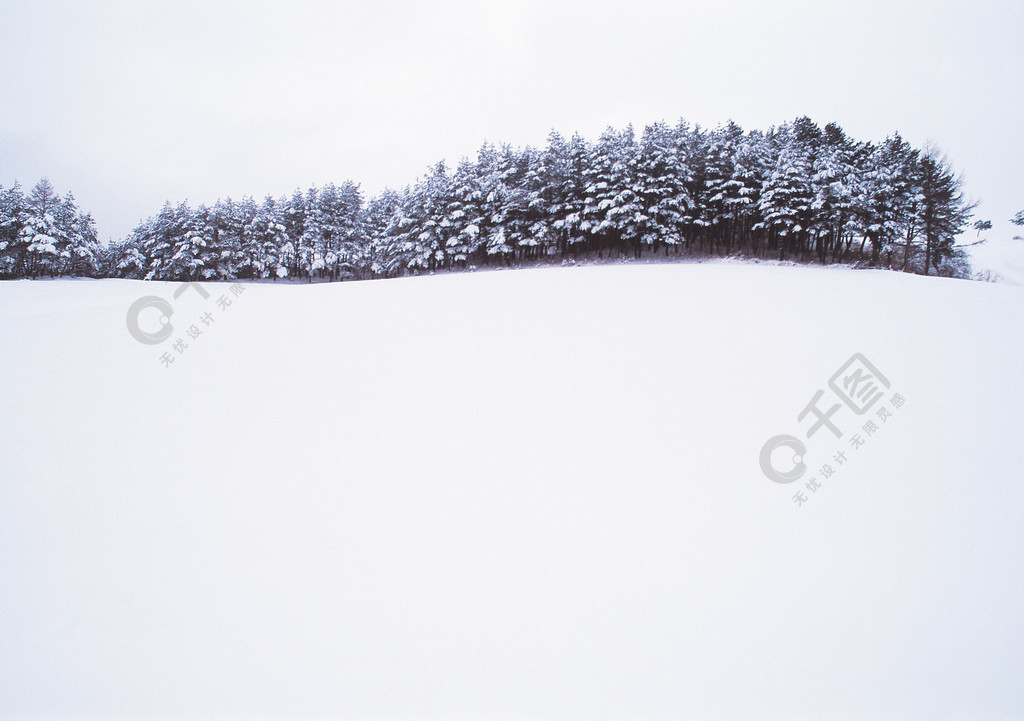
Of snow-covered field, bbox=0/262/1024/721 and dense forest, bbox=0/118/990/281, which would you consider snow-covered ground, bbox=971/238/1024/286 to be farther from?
snow-covered field, bbox=0/262/1024/721

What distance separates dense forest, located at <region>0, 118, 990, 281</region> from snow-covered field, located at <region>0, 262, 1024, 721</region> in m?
22.6

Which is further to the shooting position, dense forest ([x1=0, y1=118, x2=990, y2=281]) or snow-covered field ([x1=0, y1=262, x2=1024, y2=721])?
dense forest ([x1=0, y1=118, x2=990, y2=281])

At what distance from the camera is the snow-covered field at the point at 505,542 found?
8.00ft

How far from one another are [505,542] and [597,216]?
93.4 ft

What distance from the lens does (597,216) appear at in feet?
95.1

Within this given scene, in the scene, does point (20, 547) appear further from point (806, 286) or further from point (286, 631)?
point (806, 286)

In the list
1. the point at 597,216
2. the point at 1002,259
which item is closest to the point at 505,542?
the point at 597,216

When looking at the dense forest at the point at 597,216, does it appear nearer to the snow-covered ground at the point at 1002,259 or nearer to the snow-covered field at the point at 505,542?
the snow-covered ground at the point at 1002,259

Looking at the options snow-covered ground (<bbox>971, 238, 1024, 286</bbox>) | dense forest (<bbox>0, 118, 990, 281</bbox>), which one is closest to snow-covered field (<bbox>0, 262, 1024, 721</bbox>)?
dense forest (<bbox>0, 118, 990, 281</bbox>)

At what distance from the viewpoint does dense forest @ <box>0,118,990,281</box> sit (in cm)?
2409

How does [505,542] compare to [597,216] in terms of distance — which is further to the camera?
[597,216]

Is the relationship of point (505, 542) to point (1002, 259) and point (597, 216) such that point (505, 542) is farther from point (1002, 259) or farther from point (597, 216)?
point (1002, 259)

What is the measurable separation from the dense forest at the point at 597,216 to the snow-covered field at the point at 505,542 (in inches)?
889

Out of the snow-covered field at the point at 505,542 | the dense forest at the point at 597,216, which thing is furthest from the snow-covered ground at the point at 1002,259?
the snow-covered field at the point at 505,542
